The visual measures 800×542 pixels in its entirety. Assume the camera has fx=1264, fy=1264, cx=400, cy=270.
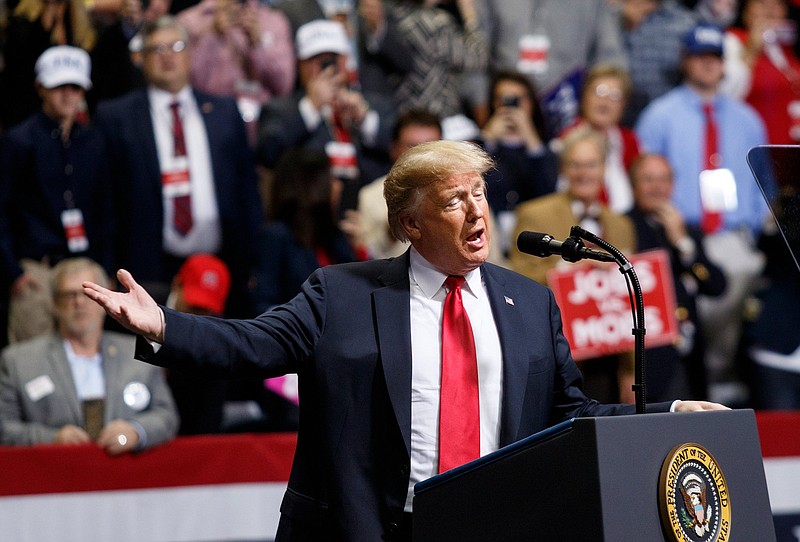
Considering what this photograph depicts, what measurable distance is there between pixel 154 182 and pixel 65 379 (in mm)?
→ 1498

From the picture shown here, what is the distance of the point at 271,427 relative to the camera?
6.14 meters

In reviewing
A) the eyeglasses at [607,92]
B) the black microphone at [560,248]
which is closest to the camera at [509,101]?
the eyeglasses at [607,92]

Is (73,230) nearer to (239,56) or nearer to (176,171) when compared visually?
(176,171)

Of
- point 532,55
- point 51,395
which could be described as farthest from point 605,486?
point 532,55

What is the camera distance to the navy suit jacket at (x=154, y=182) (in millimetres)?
6641

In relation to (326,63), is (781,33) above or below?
above

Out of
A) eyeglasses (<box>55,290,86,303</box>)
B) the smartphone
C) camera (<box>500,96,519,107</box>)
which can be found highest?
the smartphone

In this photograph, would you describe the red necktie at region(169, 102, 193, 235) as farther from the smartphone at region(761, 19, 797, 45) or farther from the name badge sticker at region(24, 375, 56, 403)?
the smartphone at region(761, 19, 797, 45)

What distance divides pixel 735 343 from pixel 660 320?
120 centimetres

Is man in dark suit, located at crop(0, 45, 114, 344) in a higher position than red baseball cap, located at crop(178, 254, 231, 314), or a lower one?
higher

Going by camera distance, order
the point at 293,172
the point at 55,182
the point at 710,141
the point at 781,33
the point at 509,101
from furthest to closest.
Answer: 1. the point at 781,33
2. the point at 710,141
3. the point at 509,101
4. the point at 55,182
5. the point at 293,172

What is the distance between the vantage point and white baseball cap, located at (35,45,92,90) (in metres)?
6.70

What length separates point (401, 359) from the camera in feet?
10.5

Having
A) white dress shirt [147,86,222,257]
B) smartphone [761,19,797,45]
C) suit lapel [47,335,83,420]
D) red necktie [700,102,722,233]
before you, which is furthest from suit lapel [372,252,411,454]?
smartphone [761,19,797,45]
